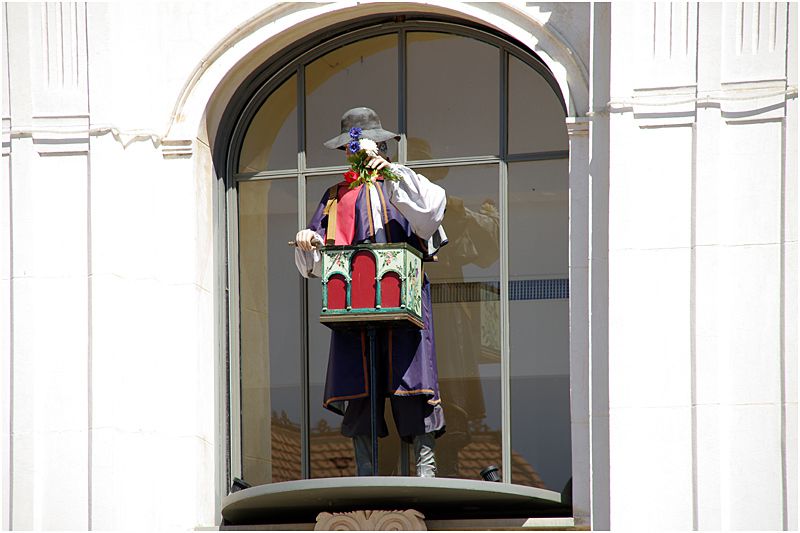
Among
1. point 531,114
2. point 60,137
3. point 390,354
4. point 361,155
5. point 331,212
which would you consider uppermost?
point 531,114

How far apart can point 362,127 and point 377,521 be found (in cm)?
222

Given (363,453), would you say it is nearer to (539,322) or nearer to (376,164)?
(539,322)

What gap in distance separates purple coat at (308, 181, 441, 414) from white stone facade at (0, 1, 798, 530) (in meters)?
0.82

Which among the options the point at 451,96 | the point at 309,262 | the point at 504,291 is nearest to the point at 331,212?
the point at 309,262

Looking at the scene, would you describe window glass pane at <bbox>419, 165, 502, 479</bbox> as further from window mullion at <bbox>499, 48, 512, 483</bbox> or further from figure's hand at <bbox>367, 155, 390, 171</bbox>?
figure's hand at <bbox>367, 155, 390, 171</bbox>

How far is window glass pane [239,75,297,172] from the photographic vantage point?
1227 centimetres

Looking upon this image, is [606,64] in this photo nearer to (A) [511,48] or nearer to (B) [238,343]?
(A) [511,48]

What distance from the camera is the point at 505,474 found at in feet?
37.7

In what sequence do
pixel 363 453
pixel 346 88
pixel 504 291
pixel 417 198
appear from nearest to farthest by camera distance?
1. pixel 417 198
2. pixel 363 453
3. pixel 504 291
4. pixel 346 88

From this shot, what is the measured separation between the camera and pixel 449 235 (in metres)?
12.2

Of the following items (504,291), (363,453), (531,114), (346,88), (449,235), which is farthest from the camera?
(346,88)

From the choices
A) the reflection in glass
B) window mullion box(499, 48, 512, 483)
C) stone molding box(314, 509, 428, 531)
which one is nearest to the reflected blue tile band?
window mullion box(499, 48, 512, 483)
